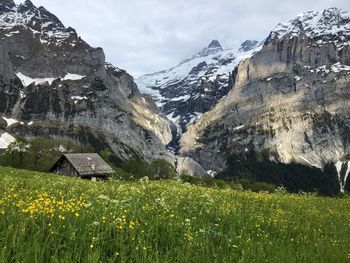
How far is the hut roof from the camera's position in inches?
4619

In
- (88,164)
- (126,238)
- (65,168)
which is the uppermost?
(88,164)

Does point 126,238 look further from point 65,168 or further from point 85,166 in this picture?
point 65,168

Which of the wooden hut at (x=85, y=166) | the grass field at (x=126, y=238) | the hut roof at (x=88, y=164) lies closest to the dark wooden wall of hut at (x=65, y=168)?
the wooden hut at (x=85, y=166)

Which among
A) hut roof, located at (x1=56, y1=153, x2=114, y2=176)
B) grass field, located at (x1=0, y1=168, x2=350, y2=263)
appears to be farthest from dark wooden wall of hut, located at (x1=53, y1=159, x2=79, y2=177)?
grass field, located at (x1=0, y1=168, x2=350, y2=263)

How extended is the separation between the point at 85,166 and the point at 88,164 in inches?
54.1

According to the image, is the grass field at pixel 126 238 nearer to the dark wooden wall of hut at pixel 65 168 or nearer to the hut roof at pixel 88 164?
the hut roof at pixel 88 164

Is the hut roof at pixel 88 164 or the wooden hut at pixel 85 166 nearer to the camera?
the wooden hut at pixel 85 166

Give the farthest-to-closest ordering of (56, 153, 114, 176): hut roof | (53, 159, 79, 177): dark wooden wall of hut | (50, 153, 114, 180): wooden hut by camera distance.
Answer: (53, 159, 79, 177): dark wooden wall of hut < (56, 153, 114, 176): hut roof < (50, 153, 114, 180): wooden hut

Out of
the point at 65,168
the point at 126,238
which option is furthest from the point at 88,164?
the point at 126,238

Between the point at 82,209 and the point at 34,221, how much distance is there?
129cm

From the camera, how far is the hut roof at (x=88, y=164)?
385 ft

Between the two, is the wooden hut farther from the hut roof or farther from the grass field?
the grass field

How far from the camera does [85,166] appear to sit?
391 ft

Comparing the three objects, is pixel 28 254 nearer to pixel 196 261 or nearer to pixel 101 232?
pixel 101 232
